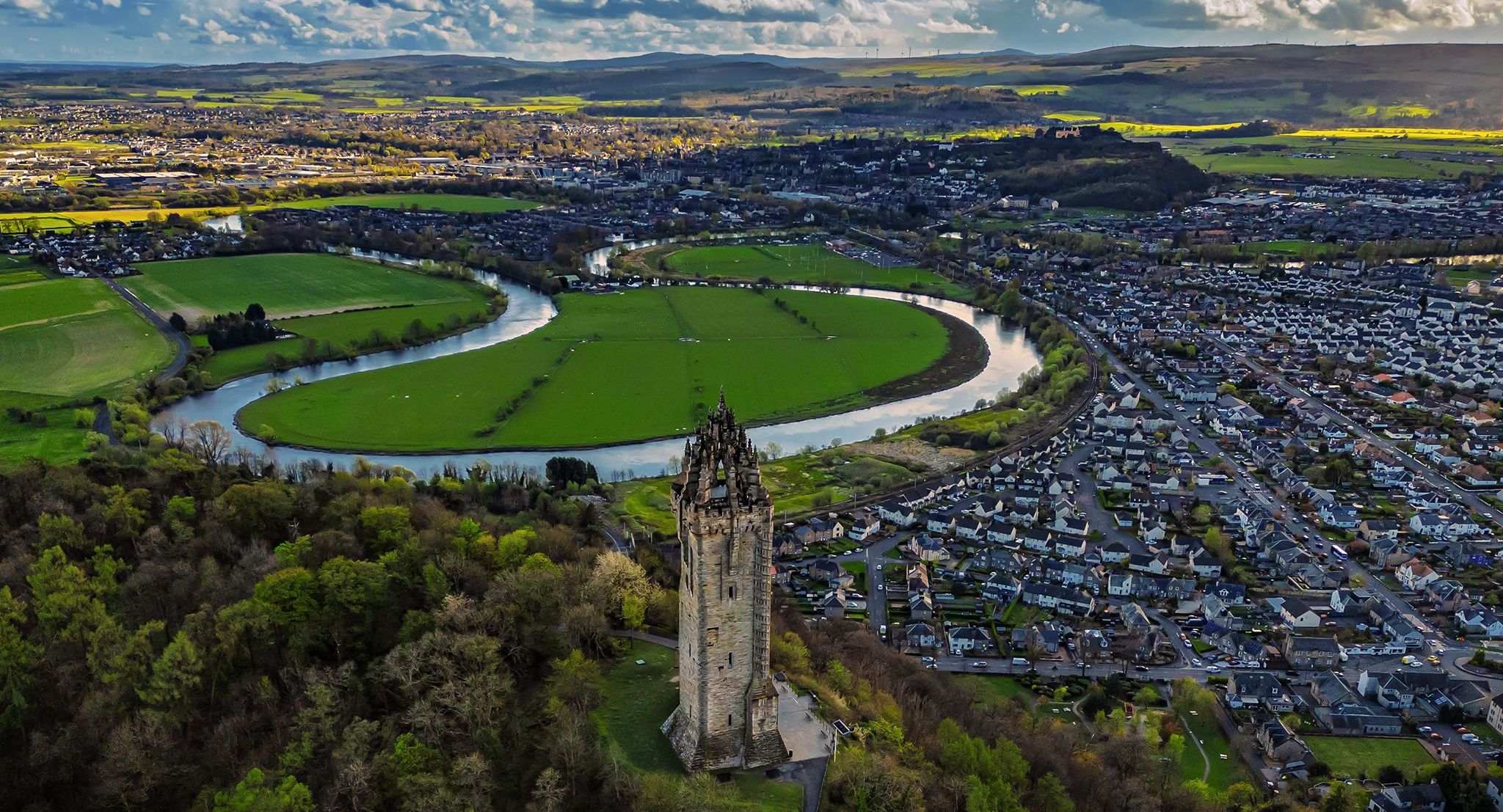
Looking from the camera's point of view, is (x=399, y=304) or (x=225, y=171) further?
(x=225, y=171)

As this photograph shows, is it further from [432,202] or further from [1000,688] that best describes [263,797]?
[432,202]

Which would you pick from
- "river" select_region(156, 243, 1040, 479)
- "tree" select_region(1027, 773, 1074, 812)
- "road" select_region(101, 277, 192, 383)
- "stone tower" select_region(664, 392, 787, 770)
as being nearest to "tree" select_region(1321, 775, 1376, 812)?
"tree" select_region(1027, 773, 1074, 812)

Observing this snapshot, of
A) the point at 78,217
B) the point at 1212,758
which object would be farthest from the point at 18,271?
the point at 1212,758

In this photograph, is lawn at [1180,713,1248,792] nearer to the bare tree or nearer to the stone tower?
the stone tower

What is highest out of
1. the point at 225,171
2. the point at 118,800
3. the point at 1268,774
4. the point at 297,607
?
the point at 225,171

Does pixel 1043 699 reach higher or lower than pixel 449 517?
lower

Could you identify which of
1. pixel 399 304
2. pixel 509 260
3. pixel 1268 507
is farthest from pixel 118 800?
pixel 509 260

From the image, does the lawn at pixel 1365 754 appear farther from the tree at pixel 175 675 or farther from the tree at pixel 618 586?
the tree at pixel 175 675

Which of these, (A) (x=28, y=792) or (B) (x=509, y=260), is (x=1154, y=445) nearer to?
(A) (x=28, y=792)
